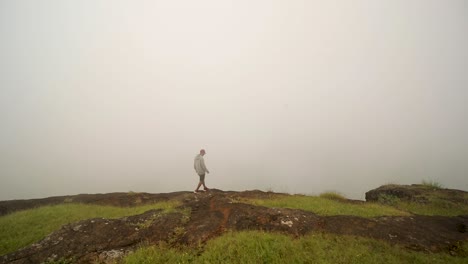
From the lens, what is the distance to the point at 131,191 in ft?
69.8

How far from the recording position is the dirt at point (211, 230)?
9188mm

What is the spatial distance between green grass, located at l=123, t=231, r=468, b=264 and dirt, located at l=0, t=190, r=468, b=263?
71 centimetres

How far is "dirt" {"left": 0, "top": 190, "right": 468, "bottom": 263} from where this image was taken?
362 inches

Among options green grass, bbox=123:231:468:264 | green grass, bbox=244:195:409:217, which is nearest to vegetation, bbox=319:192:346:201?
green grass, bbox=244:195:409:217

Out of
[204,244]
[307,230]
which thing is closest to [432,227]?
[307,230]

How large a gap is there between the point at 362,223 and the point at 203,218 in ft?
23.6

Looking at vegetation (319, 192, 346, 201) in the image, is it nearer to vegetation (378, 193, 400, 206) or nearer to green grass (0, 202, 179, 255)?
vegetation (378, 193, 400, 206)

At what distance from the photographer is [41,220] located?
13.6 metres

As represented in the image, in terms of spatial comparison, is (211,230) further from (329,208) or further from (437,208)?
(437,208)

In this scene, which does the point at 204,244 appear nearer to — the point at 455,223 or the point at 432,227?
the point at 432,227

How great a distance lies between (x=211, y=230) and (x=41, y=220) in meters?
10.1

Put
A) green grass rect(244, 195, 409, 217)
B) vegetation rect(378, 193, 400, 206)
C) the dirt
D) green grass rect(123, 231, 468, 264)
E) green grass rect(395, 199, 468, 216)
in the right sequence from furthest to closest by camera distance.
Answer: vegetation rect(378, 193, 400, 206), green grass rect(395, 199, 468, 216), green grass rect(244, 195, 409, 217), the dirt, green grass rect(123, 231, 468, 264)

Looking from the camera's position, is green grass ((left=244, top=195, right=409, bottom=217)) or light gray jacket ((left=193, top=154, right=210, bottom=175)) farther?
light gray jacket ((left=193, top=154, right=210, bottom=175))

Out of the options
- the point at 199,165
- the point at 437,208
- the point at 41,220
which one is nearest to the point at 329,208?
the point at 437,208
